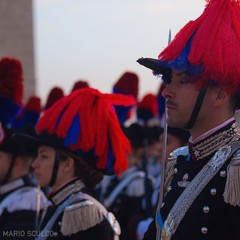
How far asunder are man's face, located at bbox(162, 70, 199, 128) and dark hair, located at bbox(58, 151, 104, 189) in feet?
4.46

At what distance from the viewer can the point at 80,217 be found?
3.54 meters

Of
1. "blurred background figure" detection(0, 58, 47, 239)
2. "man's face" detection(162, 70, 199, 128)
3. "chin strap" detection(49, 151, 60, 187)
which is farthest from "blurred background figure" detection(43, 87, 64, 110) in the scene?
"man's face" detection(162, 70, 199, 128)

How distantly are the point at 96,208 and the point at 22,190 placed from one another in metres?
1.26

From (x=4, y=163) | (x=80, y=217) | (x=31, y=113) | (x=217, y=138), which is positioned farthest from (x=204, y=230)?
(x=31, y=113)

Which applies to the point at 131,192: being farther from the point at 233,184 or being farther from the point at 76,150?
the point at 233,184

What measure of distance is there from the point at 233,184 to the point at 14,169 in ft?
9.45

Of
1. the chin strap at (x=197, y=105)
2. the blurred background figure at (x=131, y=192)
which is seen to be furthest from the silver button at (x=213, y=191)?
the blurred background figure at (x=131, y=192)

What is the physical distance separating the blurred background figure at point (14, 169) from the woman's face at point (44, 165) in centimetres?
53

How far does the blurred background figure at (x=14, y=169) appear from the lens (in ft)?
14.4

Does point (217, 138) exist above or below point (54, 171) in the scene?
above

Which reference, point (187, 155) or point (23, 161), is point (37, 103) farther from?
point (187, 155)

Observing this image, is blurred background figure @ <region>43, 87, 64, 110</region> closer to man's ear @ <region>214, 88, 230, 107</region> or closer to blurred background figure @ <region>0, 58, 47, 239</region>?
blurred background figure @ <region>0, 58, 47, 239</region>

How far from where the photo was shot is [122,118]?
575cm

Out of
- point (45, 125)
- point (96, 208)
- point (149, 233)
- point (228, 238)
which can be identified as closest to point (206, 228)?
point (228, 238)
